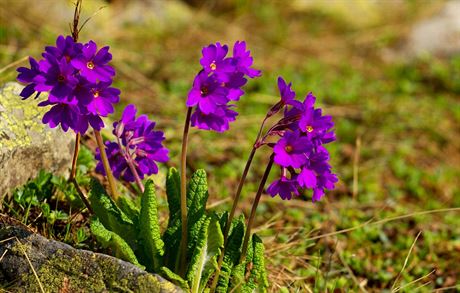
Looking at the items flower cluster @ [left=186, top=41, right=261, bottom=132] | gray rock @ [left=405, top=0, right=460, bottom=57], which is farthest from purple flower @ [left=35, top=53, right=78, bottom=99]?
gray rock @ [left=405, top=0, right=460, bottom=57]

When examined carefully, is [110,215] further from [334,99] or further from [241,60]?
[334,99]

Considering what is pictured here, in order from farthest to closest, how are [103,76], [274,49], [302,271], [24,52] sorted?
[274,49], [24,52], [302,271], [103,76]

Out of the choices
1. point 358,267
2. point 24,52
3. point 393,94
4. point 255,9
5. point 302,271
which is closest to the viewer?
point 302,271

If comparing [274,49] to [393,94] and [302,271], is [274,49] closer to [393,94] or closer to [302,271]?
[393,94]

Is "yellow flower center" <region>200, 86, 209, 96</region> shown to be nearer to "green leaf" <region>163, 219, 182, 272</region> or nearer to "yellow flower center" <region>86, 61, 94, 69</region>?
"yellow flower center" <region>86, 61, 94, 69</region>

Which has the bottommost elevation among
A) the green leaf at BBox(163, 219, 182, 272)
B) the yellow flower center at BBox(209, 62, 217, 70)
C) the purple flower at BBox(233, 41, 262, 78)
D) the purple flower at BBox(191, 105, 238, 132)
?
the green leaf at BBox(163, 219, 182, 272)

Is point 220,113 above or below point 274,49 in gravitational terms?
below

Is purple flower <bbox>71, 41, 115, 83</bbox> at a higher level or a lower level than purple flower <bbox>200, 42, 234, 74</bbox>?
lower

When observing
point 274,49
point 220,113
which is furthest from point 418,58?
point 220,113
